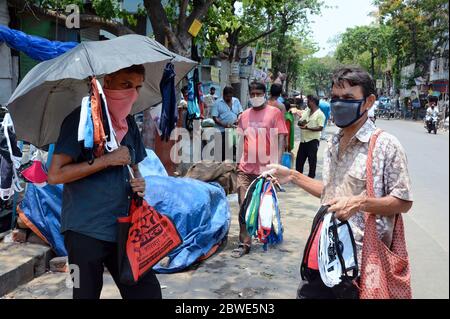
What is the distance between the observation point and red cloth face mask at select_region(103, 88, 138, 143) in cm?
230

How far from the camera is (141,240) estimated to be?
2.25 meters

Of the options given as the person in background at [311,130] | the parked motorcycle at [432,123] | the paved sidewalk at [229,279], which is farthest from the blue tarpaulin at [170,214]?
the parked motorcycle at [432,123]

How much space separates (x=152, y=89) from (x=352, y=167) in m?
1.65

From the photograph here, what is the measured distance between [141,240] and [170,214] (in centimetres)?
219

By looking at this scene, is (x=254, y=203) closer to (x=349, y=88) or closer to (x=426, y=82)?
(x=349, y=88)

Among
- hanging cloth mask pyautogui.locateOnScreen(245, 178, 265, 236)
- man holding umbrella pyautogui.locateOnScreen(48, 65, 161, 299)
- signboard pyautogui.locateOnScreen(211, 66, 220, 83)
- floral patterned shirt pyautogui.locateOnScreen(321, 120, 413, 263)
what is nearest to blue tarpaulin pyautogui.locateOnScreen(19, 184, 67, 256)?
hanging cloth mask pyautogui.locateOnScreen(245, 178, 265, 236)

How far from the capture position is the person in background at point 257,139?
4.70 metres

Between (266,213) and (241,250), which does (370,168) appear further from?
(241,250)

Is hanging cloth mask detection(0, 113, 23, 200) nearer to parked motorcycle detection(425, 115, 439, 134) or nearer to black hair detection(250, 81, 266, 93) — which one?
black hair detection(250, 81, 266, 93)

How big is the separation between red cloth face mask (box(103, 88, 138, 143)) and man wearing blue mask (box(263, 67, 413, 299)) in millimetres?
995

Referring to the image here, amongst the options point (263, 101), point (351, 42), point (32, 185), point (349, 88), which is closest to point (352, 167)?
point (349, 88)

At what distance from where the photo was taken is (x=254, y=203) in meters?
2.85

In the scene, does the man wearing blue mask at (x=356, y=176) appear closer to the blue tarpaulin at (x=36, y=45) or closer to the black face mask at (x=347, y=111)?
the black face mask at (x=347, y=111)

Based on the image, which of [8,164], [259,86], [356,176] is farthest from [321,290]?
[8,164]
